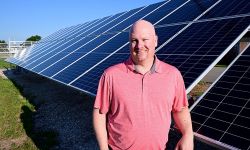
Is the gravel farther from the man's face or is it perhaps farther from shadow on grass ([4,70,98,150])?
the man's face

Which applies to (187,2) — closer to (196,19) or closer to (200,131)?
(196,19)

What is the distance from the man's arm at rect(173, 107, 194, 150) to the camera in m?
3.74

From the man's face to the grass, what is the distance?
601cm

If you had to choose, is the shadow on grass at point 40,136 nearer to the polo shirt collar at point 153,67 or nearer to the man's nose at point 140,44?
the polo shirt collar at point 153,67

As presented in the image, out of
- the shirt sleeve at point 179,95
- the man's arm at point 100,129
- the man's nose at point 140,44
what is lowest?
the man's arm at point 100,129

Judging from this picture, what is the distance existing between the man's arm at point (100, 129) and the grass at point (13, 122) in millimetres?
5465

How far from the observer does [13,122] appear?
11195mm

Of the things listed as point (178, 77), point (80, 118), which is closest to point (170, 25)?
point (80, 118)

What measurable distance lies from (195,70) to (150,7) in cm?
995

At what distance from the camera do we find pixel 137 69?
146 inches

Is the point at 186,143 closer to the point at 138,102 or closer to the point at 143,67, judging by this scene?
the point at 138,102

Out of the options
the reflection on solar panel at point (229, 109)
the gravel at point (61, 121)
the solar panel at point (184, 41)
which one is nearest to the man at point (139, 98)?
the reflection on solar panel at point (229, 109)

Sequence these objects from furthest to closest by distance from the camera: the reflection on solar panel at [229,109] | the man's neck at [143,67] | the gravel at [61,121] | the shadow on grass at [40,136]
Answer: the gravel at [61,121], the shadow on grass at [40,136], the reflection on solar panel at [229,109], the man's neck at [143,67]

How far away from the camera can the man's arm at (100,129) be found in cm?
371
